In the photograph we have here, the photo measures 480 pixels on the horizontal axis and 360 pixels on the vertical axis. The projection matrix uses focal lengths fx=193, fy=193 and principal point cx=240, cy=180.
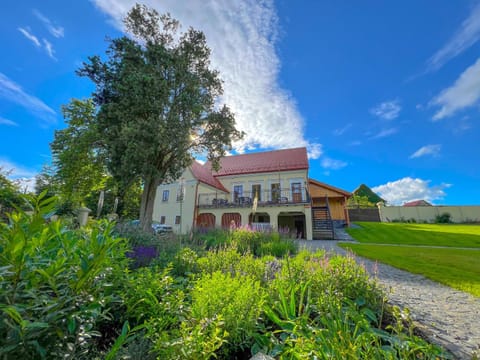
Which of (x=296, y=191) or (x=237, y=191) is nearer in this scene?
(x=296, y=191)

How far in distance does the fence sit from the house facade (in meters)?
10.6

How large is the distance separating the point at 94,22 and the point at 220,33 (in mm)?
4054

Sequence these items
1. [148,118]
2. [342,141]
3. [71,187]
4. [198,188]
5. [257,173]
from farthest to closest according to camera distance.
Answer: [257,173] → [198,188] → [71,187] → [342,141] → [148,118]

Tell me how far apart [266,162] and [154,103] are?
12.1 m

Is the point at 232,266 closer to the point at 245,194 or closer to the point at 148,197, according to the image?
the point at 148,197

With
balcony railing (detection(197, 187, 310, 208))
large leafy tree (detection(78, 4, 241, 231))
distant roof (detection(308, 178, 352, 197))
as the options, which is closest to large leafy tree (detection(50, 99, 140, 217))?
large leafy tree (detection(78, 4, 241, 231))

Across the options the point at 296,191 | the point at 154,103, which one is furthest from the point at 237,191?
the point at 154,103

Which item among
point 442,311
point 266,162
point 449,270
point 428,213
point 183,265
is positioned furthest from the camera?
point 428,213

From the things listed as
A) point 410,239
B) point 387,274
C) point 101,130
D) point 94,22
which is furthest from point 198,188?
point 410,239

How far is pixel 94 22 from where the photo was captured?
20.5 ft

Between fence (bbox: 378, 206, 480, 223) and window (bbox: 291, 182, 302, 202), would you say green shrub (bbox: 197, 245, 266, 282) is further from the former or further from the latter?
fence (bbox: 378, 206, 480, 223)

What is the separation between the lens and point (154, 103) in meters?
10.0

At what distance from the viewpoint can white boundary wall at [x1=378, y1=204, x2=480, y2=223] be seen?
2189cm

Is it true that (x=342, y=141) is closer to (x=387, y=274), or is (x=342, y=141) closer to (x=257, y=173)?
(x=257, y=173)
